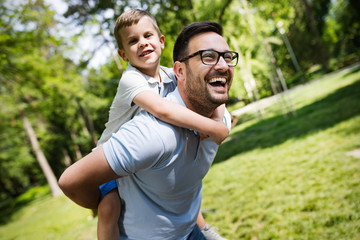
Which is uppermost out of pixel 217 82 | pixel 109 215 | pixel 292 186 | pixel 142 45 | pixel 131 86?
pixel 142 45

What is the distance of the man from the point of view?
4.12 feet

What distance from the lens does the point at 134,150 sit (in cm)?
123

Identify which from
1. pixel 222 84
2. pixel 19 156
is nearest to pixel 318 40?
pixel 222 84

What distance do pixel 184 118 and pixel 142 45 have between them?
0.99m

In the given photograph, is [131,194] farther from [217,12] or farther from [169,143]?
[217,12]

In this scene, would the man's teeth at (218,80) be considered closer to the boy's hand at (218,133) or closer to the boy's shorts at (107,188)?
the boy's hand at (218,133)

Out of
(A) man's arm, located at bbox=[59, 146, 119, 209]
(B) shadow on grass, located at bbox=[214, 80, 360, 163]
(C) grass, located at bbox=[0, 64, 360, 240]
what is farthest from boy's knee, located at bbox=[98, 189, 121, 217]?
(B) shadow on grass, located at bbox=[214, 80, 360, 163]

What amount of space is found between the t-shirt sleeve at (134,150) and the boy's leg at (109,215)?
16.7 inches

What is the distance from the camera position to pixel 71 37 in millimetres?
7086

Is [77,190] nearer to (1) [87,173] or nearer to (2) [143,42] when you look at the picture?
(1) [87,173]

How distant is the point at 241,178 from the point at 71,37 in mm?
6639

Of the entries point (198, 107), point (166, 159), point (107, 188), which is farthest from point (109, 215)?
point (198, 107)

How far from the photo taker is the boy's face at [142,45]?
2.07 meters

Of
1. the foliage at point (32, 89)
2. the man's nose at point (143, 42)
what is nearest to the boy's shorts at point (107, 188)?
the man's nose at point (143, 42)
